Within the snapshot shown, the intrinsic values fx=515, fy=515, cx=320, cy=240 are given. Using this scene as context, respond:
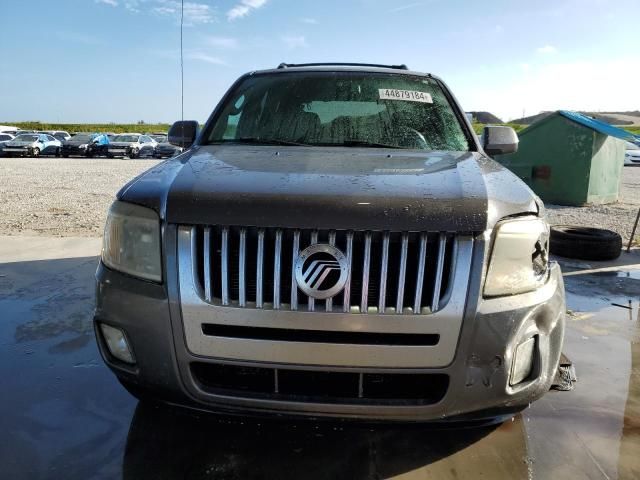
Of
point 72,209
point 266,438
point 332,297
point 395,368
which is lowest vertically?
point 266,438

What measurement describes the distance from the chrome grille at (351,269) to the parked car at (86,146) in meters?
29.9

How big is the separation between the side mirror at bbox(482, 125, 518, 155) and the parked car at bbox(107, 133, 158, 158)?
27824 mm

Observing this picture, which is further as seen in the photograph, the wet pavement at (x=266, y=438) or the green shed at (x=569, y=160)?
the green shed at (x=569, y=160)

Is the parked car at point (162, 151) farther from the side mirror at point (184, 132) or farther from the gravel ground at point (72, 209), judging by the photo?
the side mirror at point (184, 132)

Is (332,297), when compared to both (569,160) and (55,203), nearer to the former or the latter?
(55,203)

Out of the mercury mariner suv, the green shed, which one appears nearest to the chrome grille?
the mercury mariner suv

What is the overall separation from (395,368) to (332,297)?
331 millimetres

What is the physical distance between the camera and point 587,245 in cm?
585

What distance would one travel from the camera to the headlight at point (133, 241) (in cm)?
190

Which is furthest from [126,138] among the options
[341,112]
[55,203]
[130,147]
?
[341,112]

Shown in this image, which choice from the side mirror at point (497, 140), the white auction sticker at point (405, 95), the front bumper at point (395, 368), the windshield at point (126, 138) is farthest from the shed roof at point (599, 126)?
the windshield at point (126, 138)

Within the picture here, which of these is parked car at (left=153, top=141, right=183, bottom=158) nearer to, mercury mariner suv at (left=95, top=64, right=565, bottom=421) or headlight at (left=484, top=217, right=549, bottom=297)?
mercury mariner suv at (left=95, top=64, right=565, bottom=421)

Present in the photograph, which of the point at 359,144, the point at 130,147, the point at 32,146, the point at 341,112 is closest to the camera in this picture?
the point at 359,144

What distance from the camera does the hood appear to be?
177cm
